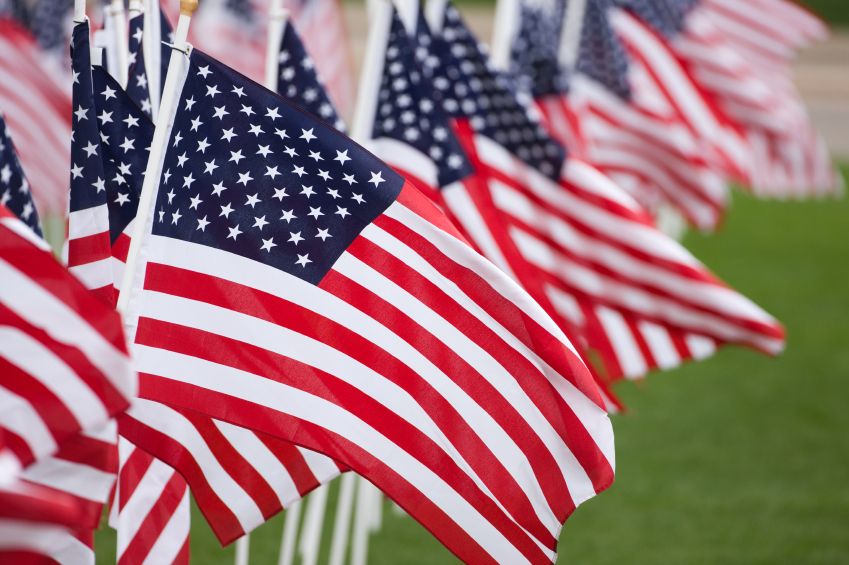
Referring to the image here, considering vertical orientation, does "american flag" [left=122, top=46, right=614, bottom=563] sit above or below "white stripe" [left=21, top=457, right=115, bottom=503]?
above

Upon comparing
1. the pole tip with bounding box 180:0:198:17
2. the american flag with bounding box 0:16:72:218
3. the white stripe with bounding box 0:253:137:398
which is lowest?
the white stripe with bounding box 0:253:137:398

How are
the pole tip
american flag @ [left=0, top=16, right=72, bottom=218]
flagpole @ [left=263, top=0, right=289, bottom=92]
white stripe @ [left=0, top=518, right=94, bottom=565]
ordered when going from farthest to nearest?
american flag @ [left=0, top=16, right=72, bottom=218], flagpole @ [left=263, top=0, right=289, bottom=92], the pole tip, white stripe @ [left=0, top=518, right=94, bottom=565]

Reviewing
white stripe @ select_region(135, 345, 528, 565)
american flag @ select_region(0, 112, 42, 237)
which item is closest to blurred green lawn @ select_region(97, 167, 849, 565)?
white stripe @ select_region(135, 345, 528, 565)

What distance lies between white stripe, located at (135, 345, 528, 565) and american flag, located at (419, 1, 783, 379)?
1976 mm

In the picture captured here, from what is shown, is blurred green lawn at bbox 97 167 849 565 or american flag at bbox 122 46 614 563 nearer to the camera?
american flag at bbox 122 46 614 563

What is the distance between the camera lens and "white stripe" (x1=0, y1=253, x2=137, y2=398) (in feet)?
8.05

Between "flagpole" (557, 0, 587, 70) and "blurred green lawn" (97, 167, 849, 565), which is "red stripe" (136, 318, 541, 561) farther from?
"flagpole" (557, 0, 587, 70)

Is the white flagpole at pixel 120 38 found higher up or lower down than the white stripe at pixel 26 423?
higher up

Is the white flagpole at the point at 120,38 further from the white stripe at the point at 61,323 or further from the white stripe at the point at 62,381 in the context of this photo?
the white stripe at the point at 62,381

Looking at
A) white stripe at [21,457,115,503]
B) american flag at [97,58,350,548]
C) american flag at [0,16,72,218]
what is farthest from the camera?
american flag at [0,16,72,218]

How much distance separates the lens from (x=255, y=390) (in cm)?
316

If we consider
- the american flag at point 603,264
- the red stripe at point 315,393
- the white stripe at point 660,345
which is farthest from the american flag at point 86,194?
the white stripe at point 660,345

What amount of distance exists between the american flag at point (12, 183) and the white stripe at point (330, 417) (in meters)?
1.01

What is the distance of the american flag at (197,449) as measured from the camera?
10.8 ft
